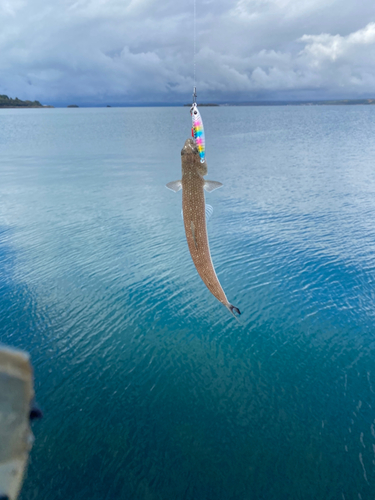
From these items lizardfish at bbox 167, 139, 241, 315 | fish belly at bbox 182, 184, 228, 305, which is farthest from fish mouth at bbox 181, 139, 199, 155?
fish belly at bbox 182, 184, 228, 305

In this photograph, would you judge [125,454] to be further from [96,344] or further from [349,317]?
[349,317]

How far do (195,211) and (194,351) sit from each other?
898 centimetres

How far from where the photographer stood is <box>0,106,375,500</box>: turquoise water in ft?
27.6

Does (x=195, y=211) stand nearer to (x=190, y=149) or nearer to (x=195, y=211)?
(x=195, y=211)

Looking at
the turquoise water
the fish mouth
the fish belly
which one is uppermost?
the fish mouth

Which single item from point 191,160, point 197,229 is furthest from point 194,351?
point 191,160

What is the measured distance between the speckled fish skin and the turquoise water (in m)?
6.79

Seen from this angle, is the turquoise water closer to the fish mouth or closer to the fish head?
the fish head

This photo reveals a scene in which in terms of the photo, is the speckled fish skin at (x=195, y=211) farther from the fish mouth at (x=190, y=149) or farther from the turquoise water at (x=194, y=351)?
the turquoise water at (x=194, y=351)

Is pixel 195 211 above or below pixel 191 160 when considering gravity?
below

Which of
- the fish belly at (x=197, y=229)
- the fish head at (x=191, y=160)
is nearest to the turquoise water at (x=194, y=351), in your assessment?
the fish belly at (x=197, y=229)

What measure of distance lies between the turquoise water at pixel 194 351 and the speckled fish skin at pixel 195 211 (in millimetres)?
6795

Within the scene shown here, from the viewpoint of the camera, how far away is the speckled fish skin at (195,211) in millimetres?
3668

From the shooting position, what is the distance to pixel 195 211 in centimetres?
368
